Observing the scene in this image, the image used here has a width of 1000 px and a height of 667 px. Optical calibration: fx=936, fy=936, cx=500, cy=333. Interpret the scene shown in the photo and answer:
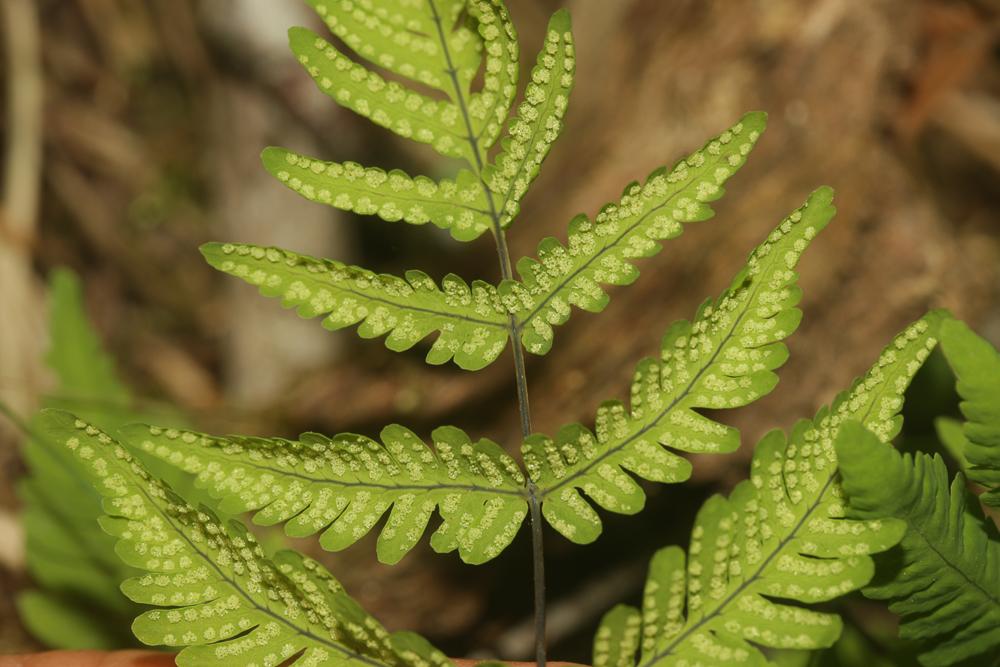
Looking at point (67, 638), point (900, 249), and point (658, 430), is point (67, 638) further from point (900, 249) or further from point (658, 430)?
point (900, 249)

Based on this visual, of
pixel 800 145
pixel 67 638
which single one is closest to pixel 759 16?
pixel 800 145

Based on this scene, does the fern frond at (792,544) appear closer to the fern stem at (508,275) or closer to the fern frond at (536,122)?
the fern stem at (508,275)

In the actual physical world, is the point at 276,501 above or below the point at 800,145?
below

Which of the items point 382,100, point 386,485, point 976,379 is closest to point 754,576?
point 976,379

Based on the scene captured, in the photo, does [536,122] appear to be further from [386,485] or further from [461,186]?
[386,485]

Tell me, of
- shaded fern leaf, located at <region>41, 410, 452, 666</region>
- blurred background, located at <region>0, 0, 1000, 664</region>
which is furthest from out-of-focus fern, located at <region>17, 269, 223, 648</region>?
shaded fern leaf, located at <region>41, 410, 452, 666</region>

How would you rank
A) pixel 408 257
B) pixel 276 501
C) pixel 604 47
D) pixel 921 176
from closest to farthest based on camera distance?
pixel 276 501, pixel 921 176, pixel 604 47, pixel 408 257

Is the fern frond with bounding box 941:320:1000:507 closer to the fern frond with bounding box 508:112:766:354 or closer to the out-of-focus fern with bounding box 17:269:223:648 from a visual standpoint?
the fern frond with bounding box 508:112:766:354
